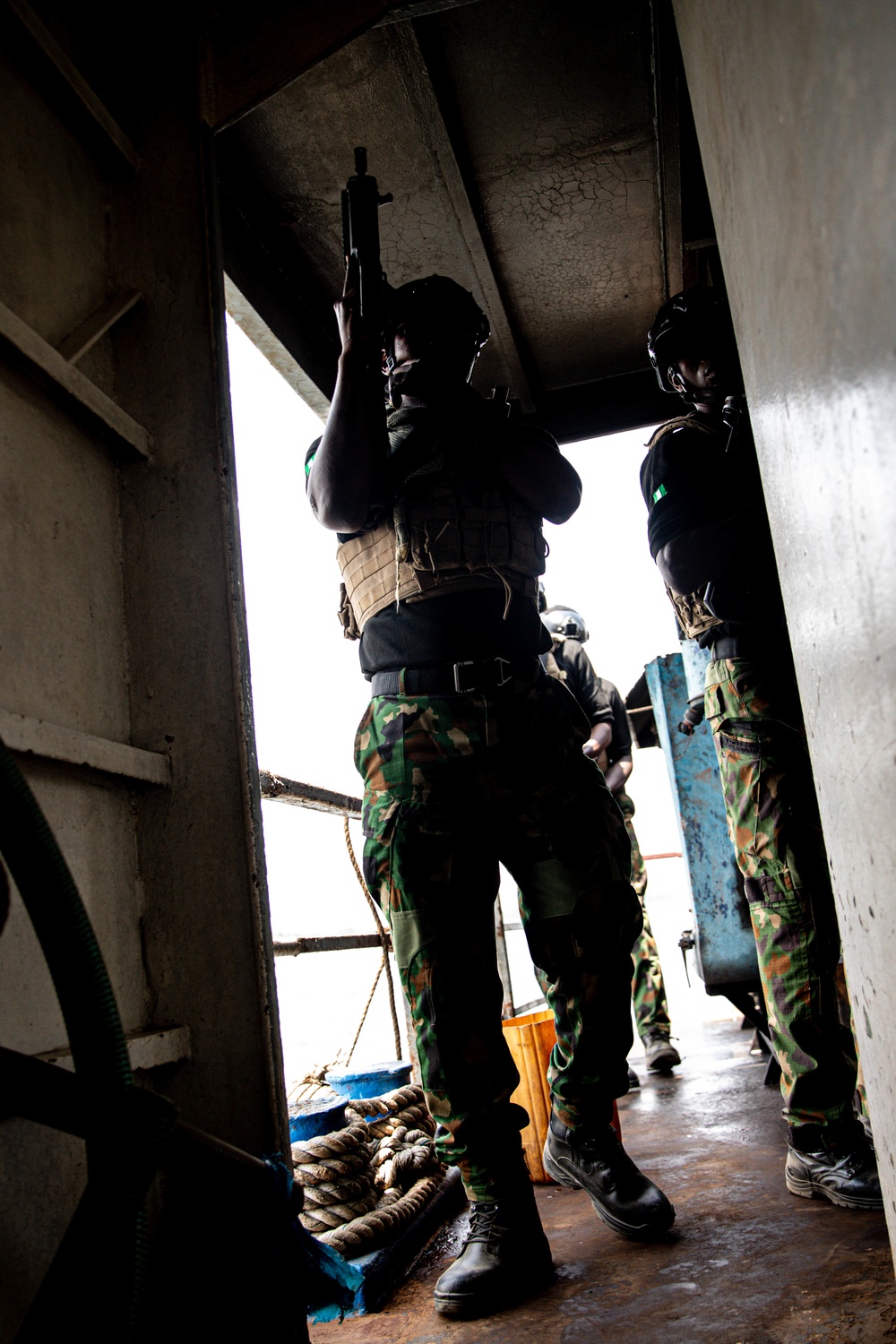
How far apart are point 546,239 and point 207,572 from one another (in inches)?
74.6

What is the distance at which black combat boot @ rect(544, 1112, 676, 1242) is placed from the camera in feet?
5.82

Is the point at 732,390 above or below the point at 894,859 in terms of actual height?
above

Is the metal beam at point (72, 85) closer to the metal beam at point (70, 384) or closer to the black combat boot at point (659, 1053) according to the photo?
the metal beam at point (70, 384)

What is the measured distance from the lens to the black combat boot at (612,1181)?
5.82ft

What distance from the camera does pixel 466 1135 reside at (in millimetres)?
1714

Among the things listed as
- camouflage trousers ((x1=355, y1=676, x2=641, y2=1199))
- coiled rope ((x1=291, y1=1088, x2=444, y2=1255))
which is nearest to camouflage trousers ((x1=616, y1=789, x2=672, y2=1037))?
coiled rope ((x1=291, y1=1088, x2=444, y2=1255))

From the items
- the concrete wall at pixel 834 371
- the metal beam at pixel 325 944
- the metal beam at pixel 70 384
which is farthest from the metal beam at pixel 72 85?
the metal beam at pixel 325 944

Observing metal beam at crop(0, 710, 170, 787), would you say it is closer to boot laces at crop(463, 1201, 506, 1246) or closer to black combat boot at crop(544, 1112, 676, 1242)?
boot laces at crop(463, 1201, 506, 1246)

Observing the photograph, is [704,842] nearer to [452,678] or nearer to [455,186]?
[452,678]

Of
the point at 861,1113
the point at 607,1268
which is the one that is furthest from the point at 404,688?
the point at 861,1113

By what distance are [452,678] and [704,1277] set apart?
1.12 m

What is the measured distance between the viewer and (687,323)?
236 centimetres

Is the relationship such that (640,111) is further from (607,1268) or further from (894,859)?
(607,1268)

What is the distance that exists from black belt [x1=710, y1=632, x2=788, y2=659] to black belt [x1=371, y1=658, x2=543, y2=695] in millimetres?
618
